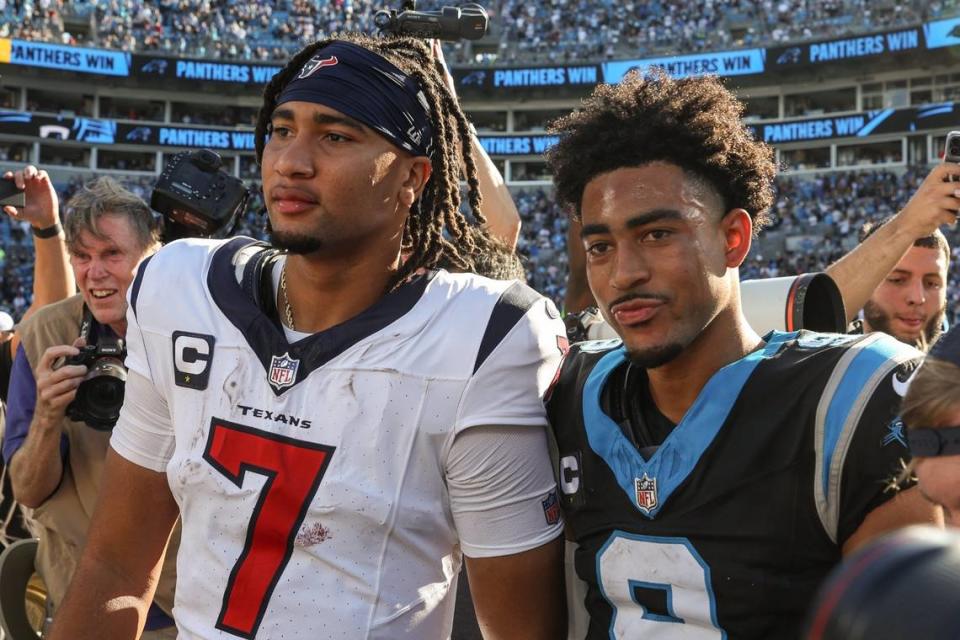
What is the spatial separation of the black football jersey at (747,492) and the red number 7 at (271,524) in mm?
499

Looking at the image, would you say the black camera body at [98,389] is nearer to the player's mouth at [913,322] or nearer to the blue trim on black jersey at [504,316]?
the blue trim on black jersey at [504,316]

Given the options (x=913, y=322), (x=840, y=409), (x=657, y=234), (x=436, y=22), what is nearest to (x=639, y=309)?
(x=657, y=234)

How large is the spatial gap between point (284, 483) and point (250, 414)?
161mm

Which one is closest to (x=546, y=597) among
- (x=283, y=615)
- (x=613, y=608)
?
(x=613, y=608)

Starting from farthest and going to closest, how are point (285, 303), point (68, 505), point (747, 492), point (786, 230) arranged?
point (786, 230) < point (68, 505) < point (285, 303) < point (747, 492)


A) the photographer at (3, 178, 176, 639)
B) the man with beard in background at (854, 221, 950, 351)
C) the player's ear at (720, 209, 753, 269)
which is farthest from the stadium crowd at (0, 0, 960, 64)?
the player's ear at (720, 209, 753, 269)

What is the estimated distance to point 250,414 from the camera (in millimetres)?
1868

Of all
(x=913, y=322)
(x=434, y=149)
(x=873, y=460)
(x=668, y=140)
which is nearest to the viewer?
(x=873, y=460)

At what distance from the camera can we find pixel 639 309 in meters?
1.74

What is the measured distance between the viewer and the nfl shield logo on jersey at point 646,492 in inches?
65.9

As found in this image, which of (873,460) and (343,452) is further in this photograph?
(343,452)

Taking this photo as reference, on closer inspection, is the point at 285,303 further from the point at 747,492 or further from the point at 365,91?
the point at 747,492

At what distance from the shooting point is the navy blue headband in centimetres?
192

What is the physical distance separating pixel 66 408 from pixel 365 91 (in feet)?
3.97
